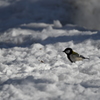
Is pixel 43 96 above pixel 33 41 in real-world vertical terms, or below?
below

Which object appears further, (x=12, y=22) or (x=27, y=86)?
(x=12, y=22)

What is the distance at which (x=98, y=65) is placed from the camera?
4969 mm

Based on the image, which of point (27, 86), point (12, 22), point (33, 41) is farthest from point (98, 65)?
point (12, 22)

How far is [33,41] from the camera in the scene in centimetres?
719

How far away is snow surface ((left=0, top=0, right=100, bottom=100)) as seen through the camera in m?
3.71

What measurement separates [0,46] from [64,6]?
12.1ft

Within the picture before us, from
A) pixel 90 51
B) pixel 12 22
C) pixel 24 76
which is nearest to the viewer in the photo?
pixel 24 76

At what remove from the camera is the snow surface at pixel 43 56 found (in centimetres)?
371

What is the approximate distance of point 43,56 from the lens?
231 inches

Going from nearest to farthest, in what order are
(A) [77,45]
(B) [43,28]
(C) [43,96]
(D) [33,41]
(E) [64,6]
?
(C) [43,96], (A) [77,45], (D) [33,41], (B) [43,28], (E) [64,6]

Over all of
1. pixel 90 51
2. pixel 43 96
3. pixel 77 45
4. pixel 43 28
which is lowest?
pixel 43 96

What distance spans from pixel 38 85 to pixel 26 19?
5.50m

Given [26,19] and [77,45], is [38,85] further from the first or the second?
[26,19]

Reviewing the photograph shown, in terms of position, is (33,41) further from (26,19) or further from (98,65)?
(98,65)
